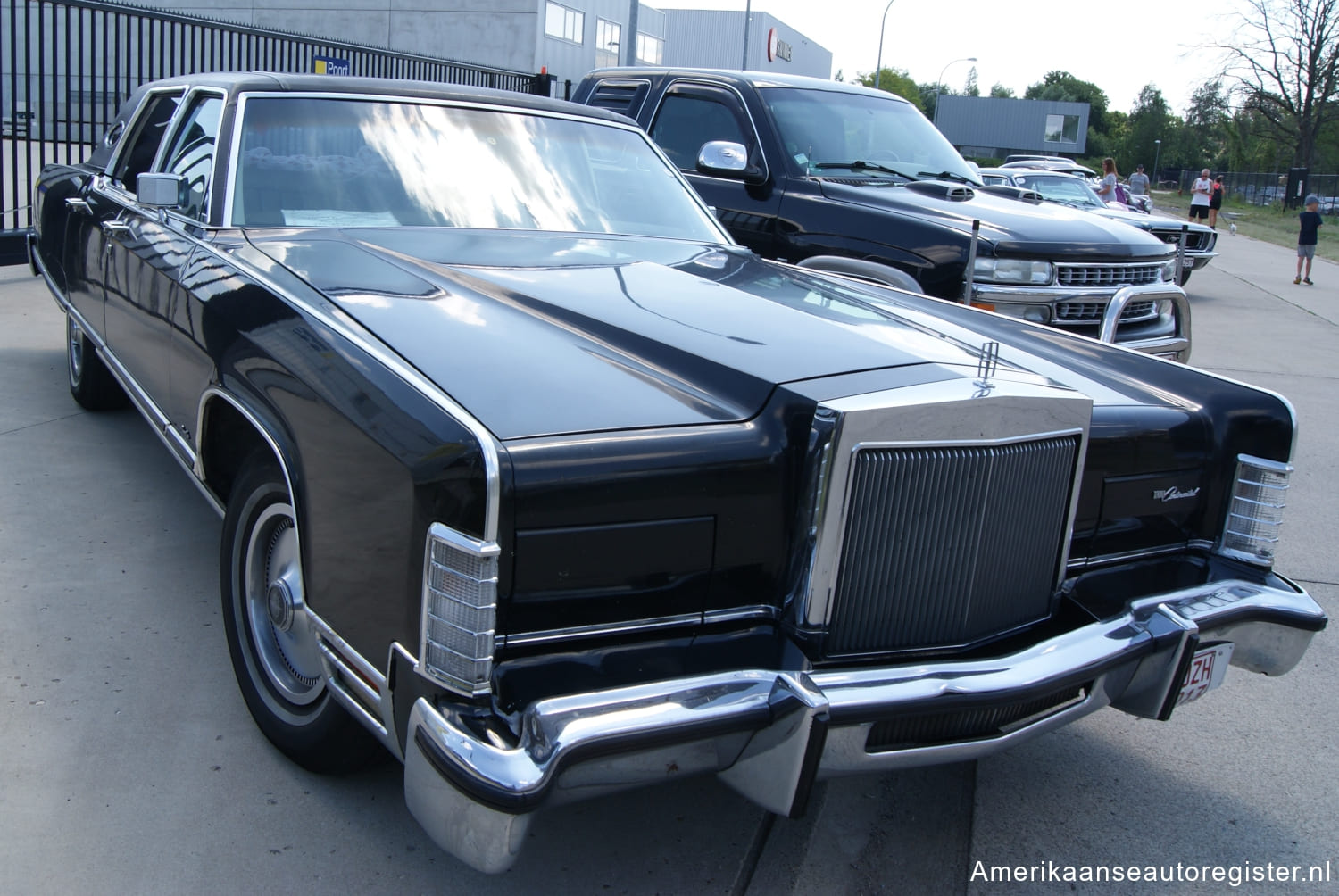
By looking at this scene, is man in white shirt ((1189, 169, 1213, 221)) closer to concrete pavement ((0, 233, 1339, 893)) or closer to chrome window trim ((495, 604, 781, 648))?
concrete pavement ((0, 233, 1339, 893))

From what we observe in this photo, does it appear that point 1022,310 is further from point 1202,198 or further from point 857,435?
point 1202,198

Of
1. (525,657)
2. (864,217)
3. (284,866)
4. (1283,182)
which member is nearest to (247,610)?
(284,866)

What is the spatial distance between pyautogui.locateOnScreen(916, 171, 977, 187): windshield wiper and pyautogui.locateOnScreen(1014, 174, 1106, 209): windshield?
11.2 meters

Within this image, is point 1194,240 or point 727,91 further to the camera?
point 1194,240

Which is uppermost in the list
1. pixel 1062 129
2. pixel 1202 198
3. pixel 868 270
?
pixel 1062 129

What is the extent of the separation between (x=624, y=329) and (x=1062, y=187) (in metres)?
17.2

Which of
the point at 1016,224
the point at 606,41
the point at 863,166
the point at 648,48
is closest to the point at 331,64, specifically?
the point at 863,166

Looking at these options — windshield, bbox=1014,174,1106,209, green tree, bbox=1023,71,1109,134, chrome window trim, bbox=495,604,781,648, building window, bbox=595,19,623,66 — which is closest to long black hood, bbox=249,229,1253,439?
chrome window trim, bbox=495,604,781,648

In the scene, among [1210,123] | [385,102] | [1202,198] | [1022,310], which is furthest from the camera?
[1210,123]

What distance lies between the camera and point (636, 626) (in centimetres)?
219

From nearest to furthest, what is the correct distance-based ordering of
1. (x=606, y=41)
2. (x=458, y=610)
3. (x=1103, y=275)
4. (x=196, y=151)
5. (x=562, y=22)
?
(x=458, y=610) → (x=196, y=151) → (x=1103, y=275) → (x=562, y=22) → (x=606, y=41)

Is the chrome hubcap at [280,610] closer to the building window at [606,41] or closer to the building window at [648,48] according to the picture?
the building window at [606,41]

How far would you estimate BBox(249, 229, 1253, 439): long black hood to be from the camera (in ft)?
7.61

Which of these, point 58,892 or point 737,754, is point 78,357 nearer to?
point 58,892
